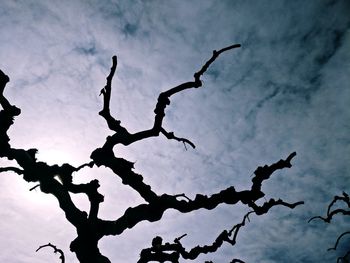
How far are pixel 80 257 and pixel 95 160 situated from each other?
237 centimetres

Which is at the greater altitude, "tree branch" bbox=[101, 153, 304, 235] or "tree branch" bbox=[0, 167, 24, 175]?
"tree branch" bbox=[0, 167, 24, 175]

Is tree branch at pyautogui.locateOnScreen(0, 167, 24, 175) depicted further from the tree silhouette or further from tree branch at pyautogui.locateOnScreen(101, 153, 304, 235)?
tree branch at pyautogui.locateOnScreen(101, 153, 304, 235)

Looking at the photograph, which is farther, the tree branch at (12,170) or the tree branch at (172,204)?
the tree branch at (12,170)

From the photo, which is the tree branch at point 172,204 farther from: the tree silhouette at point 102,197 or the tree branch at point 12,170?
the tree branch at point 12,170

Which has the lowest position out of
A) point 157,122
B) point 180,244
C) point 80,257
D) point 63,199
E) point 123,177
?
point 80,257

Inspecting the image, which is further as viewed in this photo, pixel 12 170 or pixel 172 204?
pixel 12 170

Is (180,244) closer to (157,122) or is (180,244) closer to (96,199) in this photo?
(96,199)

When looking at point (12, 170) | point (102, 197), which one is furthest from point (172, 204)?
point (12, 170)

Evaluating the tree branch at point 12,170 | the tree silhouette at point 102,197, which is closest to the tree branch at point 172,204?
the tree silhouette at point 102,197

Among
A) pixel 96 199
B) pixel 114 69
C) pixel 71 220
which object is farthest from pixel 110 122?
pixel 71 220

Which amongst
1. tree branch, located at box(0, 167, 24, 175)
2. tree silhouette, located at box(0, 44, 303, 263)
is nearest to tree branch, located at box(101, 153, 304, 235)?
tree silhouette, located at box(0, 44, 303, 263)

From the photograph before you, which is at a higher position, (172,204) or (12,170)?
(12,170)

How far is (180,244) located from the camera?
25.7 ft

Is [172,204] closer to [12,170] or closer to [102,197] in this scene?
[102,197]
